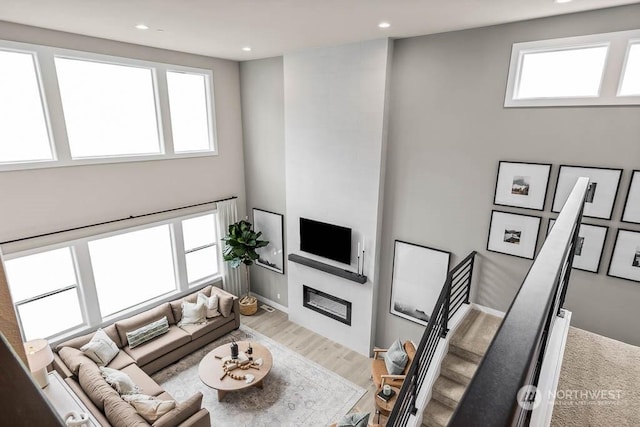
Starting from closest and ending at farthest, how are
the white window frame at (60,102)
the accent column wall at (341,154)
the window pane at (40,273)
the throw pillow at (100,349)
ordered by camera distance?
the white window frame at (60,102) → the window pane at (40,273) → the throw pillow at (100,349) → the accent column wall at (341,154)

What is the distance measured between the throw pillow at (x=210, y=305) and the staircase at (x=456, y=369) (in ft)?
13.8

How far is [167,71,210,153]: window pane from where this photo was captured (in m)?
6.09

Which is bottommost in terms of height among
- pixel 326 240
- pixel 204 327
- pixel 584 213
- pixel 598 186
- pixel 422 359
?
pixel 204 327

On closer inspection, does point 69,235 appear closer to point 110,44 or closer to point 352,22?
point 110,44

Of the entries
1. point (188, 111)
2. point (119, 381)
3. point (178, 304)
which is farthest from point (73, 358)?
point (188, 111)

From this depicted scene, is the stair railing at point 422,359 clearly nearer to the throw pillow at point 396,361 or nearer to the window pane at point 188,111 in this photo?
the throw pillow at point 396,361

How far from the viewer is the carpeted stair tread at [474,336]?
362 cm

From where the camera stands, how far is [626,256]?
3703 mm

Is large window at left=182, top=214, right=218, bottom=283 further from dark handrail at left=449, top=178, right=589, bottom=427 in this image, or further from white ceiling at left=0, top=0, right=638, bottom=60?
dark handrail at left=449, top=178, right=589, bottom=427

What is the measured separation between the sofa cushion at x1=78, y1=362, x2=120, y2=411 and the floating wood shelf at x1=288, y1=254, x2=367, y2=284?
328 centimetres


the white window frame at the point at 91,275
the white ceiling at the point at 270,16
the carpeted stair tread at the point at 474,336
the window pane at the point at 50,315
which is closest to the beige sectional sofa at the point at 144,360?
the white window frame at the point at 91,275

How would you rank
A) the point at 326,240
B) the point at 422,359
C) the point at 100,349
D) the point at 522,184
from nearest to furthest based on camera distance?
the point at 422,359 → the point at 522,184 → the point at 100,349 → the point at 326,240

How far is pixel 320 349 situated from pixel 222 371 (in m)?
1.81

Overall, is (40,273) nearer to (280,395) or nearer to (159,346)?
(159,346)
